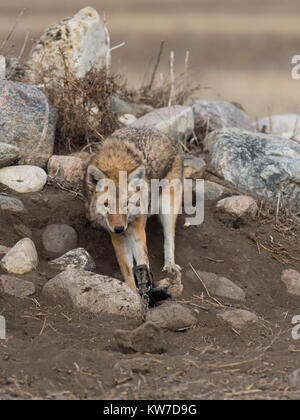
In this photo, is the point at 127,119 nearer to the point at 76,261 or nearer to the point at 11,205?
the point at 11,205

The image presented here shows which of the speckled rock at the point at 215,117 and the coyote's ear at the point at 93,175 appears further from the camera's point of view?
the speckled rock at the point at 215,117

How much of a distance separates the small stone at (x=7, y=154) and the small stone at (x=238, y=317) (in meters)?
3.89

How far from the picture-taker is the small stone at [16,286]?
278 inches

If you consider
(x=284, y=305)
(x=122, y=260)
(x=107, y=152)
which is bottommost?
(x=284, y=305)

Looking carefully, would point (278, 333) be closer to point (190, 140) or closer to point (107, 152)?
point (107, 152)

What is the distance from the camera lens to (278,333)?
6871mm

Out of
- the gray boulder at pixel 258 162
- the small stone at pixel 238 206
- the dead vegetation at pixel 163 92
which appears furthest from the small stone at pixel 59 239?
the dead vegetation at pixel 163 92

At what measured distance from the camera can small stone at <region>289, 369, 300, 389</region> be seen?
5125mm

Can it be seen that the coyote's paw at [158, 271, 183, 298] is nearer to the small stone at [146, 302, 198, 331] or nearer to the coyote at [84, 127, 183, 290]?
the coyote at [84, 127, 183, 290]

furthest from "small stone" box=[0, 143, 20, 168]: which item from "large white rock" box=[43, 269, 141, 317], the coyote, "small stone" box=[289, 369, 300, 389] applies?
"small stone" box=[289, 369, 300, 389]

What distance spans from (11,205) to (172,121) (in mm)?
3594

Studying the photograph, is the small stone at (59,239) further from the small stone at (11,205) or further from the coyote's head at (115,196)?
the coyote's head at (115,196)
